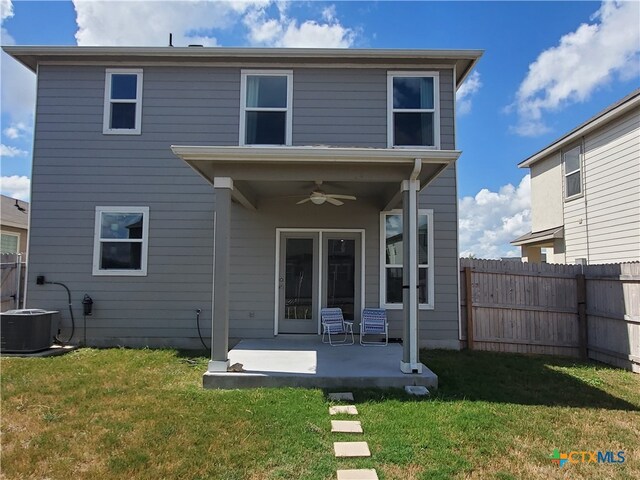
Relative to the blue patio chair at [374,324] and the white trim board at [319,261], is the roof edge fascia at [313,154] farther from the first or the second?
the blue patio chair at [374,324]

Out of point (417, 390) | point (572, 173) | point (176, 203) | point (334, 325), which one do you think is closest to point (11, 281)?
point (176, 203)

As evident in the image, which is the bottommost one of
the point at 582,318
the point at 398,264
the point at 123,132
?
the point at 582,318

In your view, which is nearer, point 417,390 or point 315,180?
point 417,390

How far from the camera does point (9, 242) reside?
12781 millimetres

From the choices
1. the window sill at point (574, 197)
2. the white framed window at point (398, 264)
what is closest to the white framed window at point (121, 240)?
the white framed window at point (398, 264)

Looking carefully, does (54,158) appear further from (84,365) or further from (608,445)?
(608,445)

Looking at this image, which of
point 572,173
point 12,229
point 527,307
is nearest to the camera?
point 527,307

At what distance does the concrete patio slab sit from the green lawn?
8.9 inches

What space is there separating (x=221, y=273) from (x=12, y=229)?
11810 millimetres

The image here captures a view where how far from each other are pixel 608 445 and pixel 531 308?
3971 millimetres

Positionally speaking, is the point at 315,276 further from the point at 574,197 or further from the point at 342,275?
the point at 574,197

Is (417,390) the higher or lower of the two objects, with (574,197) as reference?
lower

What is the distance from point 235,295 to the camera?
22.8 ft

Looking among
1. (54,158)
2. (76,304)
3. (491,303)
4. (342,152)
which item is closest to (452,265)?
(491,303)
